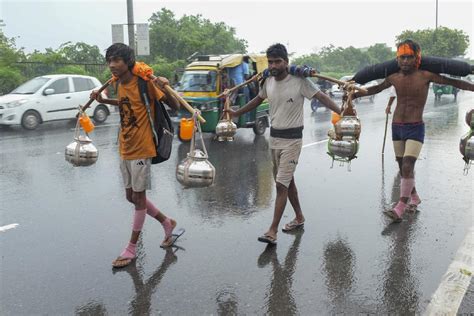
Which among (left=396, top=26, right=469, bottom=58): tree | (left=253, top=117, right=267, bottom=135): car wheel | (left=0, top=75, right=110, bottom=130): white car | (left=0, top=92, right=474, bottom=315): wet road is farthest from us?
(left=396, top=26, right=469, bottom=58): tree

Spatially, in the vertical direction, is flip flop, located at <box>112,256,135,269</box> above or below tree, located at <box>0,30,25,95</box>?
below

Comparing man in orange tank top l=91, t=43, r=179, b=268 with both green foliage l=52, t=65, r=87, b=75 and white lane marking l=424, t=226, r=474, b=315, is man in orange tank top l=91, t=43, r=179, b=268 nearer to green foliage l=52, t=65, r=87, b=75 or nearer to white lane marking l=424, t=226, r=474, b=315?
white lane marking l=424, t=226, r=474, b=315

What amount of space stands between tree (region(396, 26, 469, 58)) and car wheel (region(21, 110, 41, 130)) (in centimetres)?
4335

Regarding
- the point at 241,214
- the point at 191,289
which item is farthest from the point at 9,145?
the point at 191,289

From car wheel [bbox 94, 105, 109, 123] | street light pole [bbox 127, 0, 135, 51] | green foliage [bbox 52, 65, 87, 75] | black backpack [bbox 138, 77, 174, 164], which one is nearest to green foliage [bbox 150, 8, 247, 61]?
green foliage [bbox 52, 65, 87, 75]

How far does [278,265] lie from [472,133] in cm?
227

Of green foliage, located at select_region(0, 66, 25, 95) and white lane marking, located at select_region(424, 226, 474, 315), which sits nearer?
white lane marking, located at select_region(424, 226, 474, 315)

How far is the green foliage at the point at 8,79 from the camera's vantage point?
20.2m

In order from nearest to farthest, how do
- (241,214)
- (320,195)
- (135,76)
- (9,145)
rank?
(135,76) → (241,214) → (320,195) → (9,145)

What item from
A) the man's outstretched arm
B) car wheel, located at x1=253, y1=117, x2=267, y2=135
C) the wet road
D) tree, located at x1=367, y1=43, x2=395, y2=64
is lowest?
the wet road

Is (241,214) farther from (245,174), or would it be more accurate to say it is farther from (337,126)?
(245,174)

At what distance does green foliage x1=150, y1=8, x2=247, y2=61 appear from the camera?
1312 inches

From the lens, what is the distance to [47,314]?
12.1 feet

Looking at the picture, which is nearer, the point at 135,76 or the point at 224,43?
the point at 135,76
